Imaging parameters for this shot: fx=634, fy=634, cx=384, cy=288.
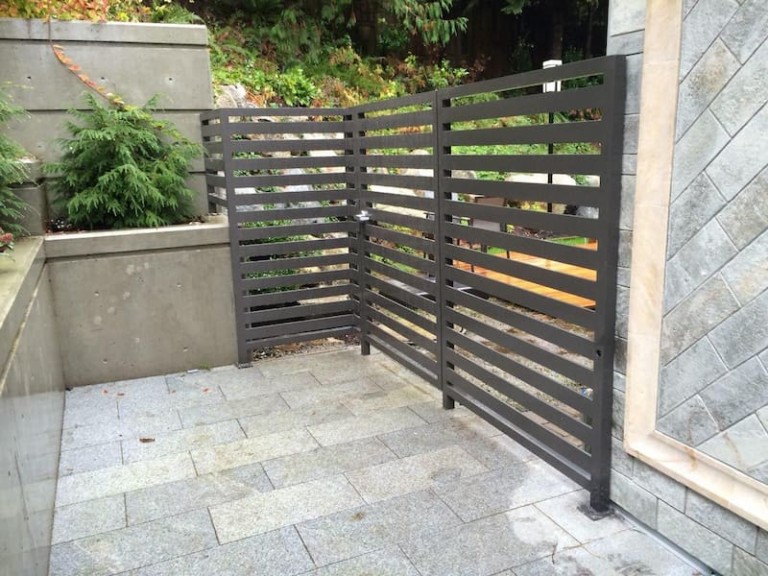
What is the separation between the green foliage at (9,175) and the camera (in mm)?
3848

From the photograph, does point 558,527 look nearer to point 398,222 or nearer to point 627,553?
point 627,553

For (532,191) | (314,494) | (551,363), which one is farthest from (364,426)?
(532,191)

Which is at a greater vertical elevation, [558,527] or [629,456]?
[629,456]

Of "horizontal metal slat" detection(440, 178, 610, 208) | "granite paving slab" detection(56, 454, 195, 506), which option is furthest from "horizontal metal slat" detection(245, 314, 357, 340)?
"horizontal metal slat" detection(440, 178, 610, 208)

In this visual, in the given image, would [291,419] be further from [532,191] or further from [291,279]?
[532,191]

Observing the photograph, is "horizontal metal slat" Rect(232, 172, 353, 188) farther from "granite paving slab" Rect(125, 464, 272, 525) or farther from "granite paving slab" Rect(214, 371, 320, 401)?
"granite paving slab" Rect(125, 464, 272, 525)

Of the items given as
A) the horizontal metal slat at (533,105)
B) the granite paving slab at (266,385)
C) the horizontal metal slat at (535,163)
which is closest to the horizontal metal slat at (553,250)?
the horizontal metal slat at (535,163)

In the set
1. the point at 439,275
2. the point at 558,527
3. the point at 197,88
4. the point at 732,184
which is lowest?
the point at 558,527

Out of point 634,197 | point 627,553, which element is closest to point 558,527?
point 627,553

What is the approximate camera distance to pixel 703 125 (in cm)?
227

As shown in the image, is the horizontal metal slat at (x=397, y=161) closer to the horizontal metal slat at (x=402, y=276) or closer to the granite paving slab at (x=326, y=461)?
the horizontal metal slat at (x=402, y=276)

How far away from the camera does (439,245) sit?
4.02 m

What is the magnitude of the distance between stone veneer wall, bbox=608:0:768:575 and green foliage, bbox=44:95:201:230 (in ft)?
12.2

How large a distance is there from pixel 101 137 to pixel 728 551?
4733 millimetres
